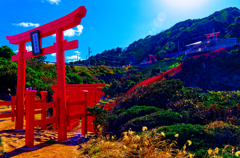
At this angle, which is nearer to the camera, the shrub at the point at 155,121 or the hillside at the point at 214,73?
the shrub at the point at 155,121

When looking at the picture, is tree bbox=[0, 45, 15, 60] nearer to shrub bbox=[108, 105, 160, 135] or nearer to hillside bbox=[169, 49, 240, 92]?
shrub bbox=[108, 105, 160, 135]

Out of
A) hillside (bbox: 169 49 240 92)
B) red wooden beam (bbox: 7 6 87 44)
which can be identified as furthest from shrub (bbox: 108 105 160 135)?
hillside (bbox: 169 49 240 92)

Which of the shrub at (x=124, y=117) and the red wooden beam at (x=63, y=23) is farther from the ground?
the red wooden beam at (x=63, y=23)

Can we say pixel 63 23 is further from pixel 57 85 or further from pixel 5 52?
pixel 5 52

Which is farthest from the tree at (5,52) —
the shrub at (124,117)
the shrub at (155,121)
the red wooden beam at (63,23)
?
the shrub at (155,121)

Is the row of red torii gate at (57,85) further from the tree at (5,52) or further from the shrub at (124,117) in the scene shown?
the tree at (5,52)

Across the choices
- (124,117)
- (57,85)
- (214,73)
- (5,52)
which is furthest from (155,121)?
(214,73)

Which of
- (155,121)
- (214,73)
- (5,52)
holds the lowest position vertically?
(155,121)

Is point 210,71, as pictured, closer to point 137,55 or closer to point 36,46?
point 36,46

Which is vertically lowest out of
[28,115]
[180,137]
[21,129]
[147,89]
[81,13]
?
[21,129]

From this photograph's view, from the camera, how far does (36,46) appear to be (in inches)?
206

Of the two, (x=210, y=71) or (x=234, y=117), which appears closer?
(x=234, y=117)

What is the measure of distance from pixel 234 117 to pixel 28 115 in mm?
Answer: 4894

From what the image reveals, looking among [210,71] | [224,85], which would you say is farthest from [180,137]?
[210,71]
